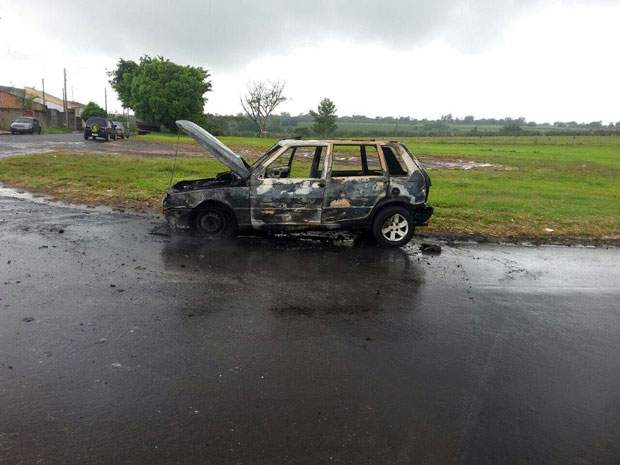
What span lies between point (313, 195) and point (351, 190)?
61 centimetres

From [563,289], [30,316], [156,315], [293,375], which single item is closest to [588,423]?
[293,375]

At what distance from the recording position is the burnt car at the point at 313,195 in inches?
296

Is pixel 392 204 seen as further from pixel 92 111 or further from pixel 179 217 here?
pixel 92 111

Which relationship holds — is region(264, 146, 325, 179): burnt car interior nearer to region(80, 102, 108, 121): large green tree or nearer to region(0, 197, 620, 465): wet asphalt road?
region(0, 197, 620, 465): wet asphalt road

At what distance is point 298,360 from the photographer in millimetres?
3951

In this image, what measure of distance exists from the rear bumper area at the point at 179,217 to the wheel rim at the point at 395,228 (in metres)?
3.11

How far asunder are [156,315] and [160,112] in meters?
55.4

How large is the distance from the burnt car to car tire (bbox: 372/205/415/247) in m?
0.02

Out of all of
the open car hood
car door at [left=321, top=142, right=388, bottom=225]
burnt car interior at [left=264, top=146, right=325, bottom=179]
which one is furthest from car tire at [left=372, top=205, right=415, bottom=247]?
the open car hood

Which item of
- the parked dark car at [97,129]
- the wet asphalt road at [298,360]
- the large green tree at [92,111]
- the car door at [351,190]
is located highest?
the large green tree at [92,111]

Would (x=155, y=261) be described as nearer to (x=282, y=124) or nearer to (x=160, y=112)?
(x=160, y=112)

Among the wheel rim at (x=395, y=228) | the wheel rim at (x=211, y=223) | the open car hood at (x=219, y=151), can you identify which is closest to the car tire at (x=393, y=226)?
the wheel rim at (x=395, y=228)

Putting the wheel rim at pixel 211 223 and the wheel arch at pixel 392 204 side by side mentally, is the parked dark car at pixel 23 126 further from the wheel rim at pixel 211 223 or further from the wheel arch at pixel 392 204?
the wheel arch at pixel 392 204

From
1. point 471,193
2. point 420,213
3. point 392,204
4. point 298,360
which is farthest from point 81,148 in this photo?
point 298,360
